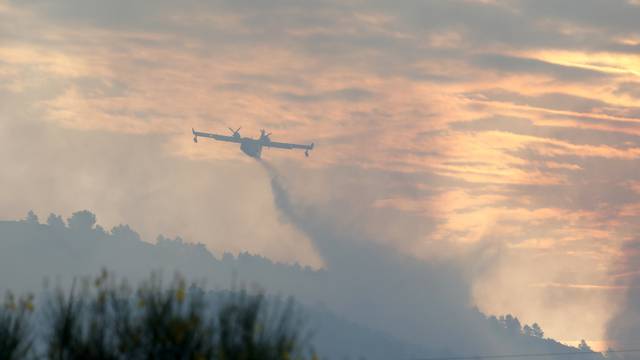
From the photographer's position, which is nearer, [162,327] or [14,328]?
[162,327]

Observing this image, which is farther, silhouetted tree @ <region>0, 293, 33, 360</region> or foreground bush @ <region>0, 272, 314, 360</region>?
silhouetted tree @ <region>0, 293, 33, 360</region>

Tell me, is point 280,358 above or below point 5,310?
below

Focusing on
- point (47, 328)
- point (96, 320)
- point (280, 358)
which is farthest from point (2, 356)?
point (280, 358)

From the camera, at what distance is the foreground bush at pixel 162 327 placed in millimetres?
53562

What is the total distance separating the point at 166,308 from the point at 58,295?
5654 mm

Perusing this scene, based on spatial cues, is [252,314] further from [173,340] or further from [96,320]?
[96,320]

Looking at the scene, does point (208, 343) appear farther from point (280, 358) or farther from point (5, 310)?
point (5, 310)

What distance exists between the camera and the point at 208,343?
54.3 metres

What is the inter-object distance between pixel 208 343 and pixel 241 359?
6.99ft

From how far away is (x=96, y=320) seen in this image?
5491cm

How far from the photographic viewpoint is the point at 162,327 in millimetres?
54531

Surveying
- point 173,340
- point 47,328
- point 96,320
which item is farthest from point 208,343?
point 47,328

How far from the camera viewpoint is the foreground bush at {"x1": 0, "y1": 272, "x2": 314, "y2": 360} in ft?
176

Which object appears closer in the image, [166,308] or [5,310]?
[166,308]
